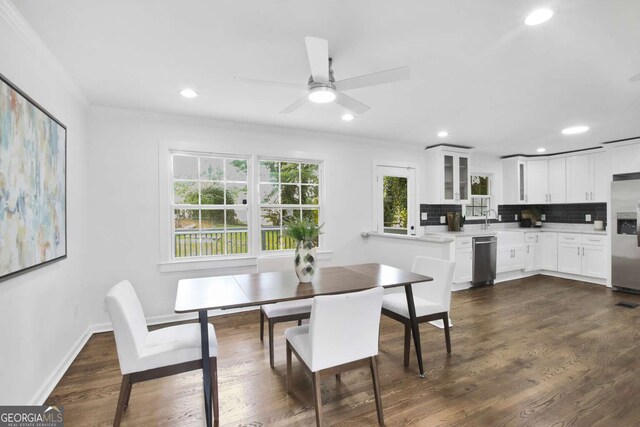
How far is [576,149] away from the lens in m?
5.52

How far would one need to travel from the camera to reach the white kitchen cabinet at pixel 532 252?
569 centimetres

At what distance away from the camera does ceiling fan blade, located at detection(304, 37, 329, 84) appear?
64.2 inches

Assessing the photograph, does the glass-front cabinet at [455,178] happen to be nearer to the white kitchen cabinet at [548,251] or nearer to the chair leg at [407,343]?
the white kitchen cabinet at [548,251]

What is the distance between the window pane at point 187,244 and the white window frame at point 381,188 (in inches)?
99.7

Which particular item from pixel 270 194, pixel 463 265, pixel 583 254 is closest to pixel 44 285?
pixel 270 194

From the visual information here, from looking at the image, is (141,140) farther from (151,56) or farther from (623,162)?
(623,162)

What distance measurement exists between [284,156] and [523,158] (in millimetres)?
4841

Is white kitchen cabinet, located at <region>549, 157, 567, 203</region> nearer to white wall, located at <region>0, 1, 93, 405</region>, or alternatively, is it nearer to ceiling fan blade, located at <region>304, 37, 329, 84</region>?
ceiling fan blade, located at <region>304, 37, 329, 84</region>

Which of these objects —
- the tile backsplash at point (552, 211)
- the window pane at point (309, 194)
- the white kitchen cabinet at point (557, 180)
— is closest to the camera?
the window pane at point (309, 194)

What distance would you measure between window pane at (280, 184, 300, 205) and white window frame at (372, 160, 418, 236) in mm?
1216

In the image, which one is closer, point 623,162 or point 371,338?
point 371,338

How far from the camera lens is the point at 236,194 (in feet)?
12.8

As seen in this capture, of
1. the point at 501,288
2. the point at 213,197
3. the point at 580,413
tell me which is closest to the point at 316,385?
the point at 580,413

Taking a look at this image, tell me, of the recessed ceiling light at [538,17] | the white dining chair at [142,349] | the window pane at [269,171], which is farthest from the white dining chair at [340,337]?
the window pane at [269,171]
